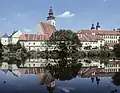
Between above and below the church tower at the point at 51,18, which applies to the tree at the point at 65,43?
below

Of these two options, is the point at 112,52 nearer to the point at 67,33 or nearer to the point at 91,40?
the point at 67,33

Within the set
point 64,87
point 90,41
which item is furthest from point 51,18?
point 64,87

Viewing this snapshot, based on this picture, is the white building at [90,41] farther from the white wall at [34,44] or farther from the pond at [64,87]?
the pond at [64,87]

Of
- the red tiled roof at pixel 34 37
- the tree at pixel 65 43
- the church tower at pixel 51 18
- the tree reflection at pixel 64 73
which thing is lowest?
the tree reflection at pixel 64 73

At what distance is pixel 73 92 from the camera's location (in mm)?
16984

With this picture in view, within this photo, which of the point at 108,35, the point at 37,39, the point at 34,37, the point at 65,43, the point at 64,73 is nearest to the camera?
the point at 64,73

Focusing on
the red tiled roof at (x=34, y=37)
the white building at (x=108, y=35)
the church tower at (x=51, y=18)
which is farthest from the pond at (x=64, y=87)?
the white building at (x=108, y=35)

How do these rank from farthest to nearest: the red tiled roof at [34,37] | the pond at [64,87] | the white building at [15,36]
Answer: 1. the white building at [15,36]
2. the red tiled roof at [34,37]
3. the pond at [64,87]

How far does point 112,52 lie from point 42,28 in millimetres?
35456

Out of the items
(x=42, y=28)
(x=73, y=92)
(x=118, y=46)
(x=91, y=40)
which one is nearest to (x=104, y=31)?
(x=91, y=40)

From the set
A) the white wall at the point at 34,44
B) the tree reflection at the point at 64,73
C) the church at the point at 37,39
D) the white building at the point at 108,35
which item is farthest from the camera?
the white building at the point at 108,35

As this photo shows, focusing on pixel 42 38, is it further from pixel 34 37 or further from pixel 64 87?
pixel 64 87

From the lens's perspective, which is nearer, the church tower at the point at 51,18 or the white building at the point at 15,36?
the white building at the point at 15,36

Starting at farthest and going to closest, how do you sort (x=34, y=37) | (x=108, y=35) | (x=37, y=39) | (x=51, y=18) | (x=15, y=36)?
(x=108, y=35) < (x=51, y=18) < (x=15, y=36) < (x=34, y=37) < (x=37, y=39)
